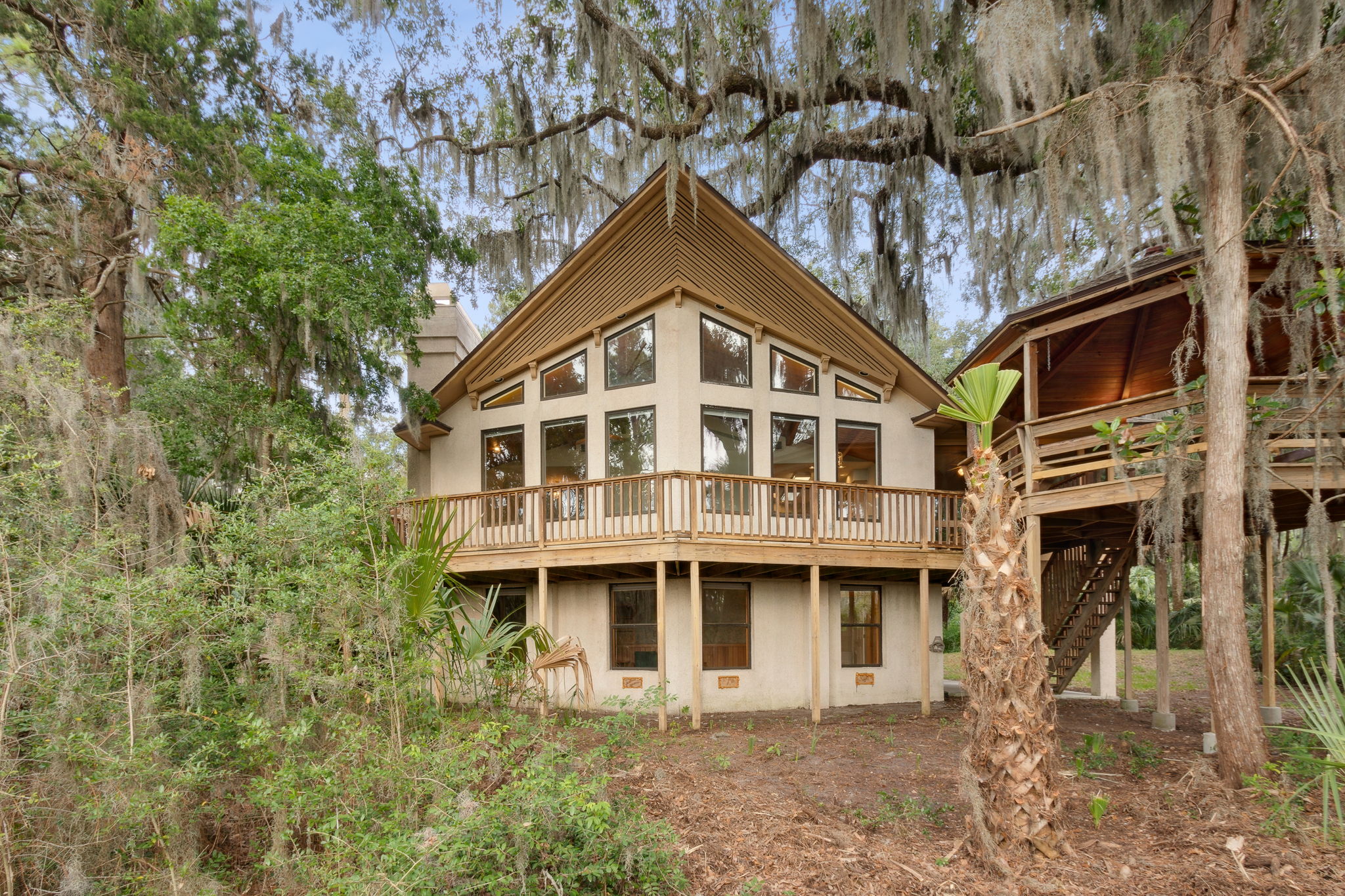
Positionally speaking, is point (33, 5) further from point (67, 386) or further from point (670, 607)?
point (670, 607)

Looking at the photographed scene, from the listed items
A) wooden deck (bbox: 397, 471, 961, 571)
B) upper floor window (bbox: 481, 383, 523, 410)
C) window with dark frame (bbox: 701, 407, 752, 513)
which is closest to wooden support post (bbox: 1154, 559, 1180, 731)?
wooden deck (bbox: 397, 471, 961, 571)

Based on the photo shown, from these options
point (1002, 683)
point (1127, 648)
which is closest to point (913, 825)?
point (1002, 683)

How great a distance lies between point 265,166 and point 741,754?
35.4 ft

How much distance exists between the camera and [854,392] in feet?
44.7

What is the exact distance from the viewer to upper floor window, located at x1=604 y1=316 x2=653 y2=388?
12.8 metres

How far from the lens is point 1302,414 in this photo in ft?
26.4

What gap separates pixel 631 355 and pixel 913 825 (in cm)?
857

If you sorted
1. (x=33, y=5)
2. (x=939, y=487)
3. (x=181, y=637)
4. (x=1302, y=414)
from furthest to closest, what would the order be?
(x=939, y=487)
(x=33, y=5)
(x=1302, y=414)
(x=181, y=637)

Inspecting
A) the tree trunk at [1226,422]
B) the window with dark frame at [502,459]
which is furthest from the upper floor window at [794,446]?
the tree trunk at [1226,422]

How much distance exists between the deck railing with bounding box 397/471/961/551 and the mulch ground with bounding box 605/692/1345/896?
2.98m

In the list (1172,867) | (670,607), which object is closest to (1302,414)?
(1172,867)

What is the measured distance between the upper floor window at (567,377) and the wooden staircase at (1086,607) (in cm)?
905

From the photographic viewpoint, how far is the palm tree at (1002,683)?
545 cm

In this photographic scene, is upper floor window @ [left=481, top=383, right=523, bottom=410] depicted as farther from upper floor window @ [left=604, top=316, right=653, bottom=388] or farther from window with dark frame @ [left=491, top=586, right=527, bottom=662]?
window with dark frame @ [left=491, top=586, right=527, bottom=662]
